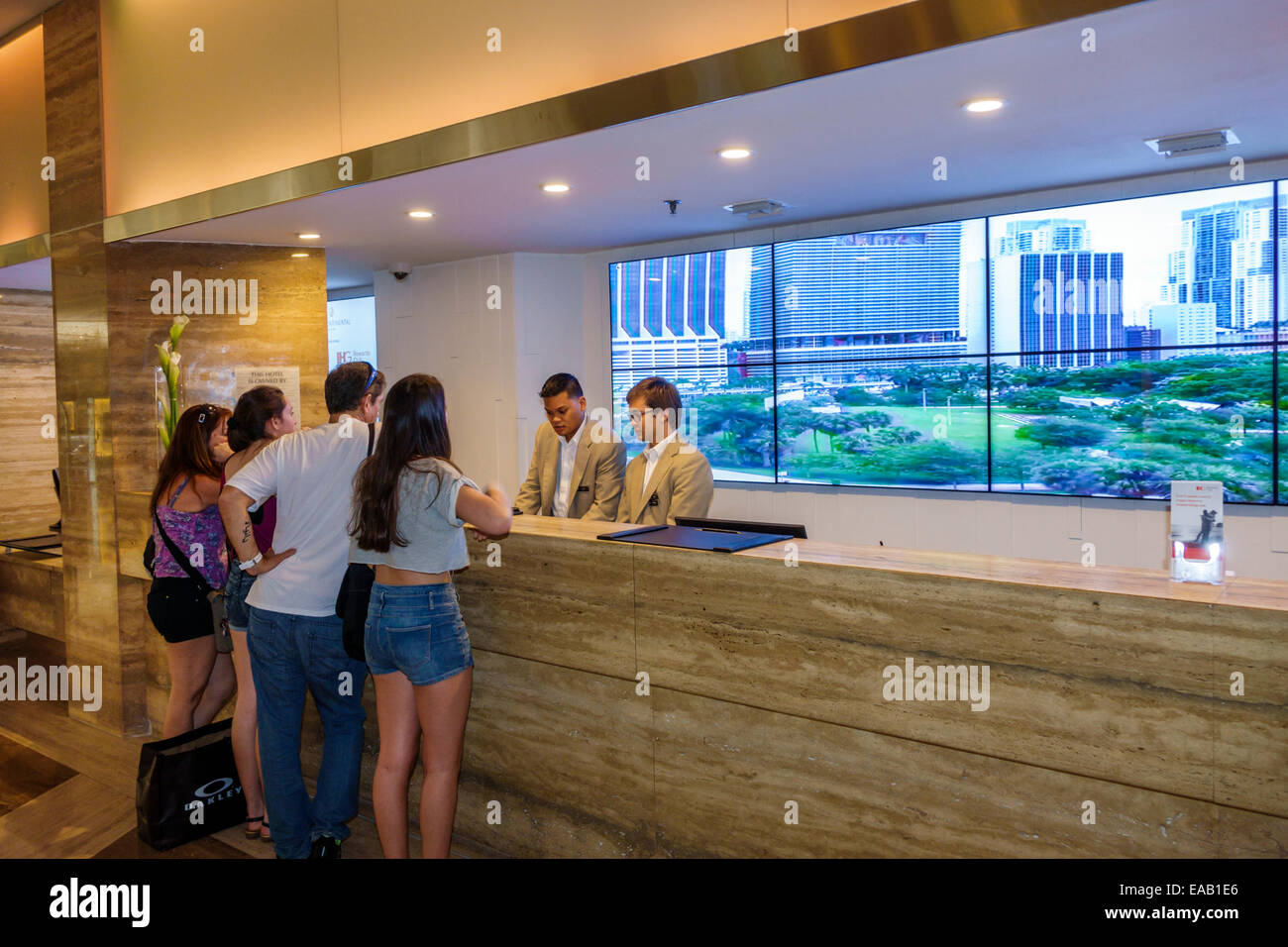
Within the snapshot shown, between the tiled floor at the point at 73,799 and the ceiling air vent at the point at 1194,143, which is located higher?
the ceiling air vent at the point at 1194,143

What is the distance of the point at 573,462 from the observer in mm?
4957

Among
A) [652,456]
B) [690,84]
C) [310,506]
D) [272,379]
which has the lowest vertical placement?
[310,506]

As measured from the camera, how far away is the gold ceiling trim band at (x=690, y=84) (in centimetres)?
256

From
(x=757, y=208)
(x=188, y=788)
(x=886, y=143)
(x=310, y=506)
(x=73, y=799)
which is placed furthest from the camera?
(x=757, y=208)

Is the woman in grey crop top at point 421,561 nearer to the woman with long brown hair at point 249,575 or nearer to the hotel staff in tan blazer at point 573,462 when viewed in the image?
the woman with long brown hair at point 249,575

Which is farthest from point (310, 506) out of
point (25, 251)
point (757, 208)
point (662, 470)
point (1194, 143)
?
point (25, 251)

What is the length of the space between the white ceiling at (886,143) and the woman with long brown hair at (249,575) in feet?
4.05

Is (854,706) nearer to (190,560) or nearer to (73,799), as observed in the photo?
(190,560)

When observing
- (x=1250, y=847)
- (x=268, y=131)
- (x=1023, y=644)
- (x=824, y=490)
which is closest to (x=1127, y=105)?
(x=1023, y=644)

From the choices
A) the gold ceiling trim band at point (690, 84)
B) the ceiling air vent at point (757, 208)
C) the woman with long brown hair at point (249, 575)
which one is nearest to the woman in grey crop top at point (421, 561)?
the woman with long brown hair at point (249, 575)

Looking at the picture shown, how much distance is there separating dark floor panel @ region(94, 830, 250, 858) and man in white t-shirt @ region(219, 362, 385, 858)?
1.48ft

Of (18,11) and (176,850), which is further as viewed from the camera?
(18,11)

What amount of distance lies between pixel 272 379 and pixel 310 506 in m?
2.89
